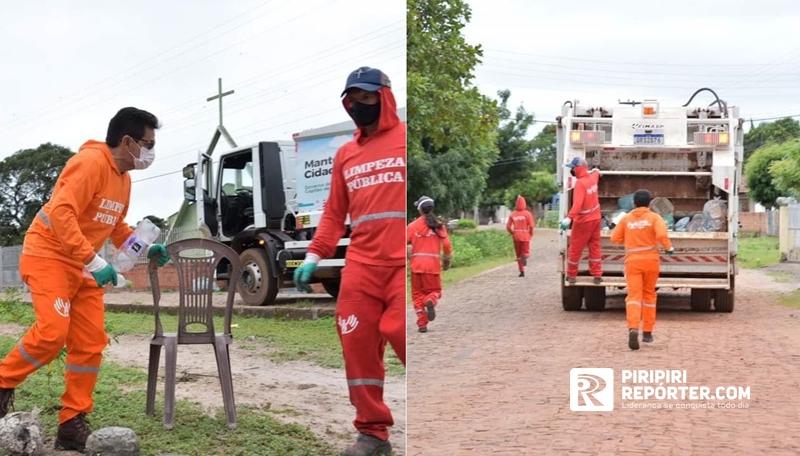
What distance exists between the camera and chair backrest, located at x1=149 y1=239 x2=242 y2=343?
3.83 meters

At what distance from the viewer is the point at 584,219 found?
4805 mm

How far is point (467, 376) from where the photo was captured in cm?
326

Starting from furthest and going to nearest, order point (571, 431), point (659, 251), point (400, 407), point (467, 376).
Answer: point (659, 251) → point (400, 407) → point (467, 376) → point (571, 431)

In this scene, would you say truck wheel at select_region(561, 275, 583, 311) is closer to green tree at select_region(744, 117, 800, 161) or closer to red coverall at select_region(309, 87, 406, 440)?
green tree at select_region(744, 117, 800, 161)

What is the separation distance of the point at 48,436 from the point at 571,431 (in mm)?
1915

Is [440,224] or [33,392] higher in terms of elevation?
[440,224]

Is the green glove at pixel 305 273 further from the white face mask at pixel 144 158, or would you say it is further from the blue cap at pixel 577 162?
the blue cap at pixel 577 162

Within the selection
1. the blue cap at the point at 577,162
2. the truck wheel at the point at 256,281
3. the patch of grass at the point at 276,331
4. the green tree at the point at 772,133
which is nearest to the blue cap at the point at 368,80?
the patch of grass at the point at 276,331

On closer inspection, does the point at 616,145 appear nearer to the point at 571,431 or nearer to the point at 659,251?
the point at 659,251

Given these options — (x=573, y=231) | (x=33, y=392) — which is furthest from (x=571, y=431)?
(x=33, y=392)

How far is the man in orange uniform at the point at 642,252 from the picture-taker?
408 cm

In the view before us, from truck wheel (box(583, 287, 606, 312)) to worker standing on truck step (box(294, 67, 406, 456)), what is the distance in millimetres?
1218

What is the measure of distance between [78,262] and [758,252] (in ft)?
8.30

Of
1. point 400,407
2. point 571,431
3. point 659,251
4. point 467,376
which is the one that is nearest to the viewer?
point 571,431
